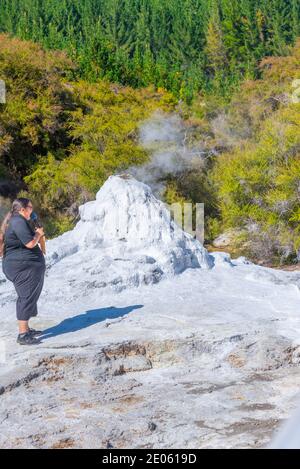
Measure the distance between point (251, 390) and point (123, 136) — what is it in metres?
17.4

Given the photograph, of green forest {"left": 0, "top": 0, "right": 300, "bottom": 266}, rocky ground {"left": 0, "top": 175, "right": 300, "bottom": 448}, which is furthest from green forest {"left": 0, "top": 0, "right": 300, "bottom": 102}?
rocky ground {"left": 0, "top": 175, "right": 300, "bottom": 448}

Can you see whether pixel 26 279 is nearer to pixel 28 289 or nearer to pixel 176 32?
pixel 28 289

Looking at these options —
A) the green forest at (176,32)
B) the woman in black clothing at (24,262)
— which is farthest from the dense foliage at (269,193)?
the green forest at (176,32)

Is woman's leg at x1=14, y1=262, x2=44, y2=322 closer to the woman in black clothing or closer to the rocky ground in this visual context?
the woman in black clothing

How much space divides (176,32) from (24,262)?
47.1 metres

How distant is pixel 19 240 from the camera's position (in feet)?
21.0

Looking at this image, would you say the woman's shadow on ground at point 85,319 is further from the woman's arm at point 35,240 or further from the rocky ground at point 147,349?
the woman's arm at point 35,240

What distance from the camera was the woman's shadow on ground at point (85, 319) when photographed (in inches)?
268

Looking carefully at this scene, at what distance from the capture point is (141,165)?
21.3 meters

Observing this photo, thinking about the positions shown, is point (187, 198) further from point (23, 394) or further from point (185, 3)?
point (185, 3)

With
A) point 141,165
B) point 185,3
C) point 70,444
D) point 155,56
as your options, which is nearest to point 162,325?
point 70,444

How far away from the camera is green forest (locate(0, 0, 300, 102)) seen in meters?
41.6

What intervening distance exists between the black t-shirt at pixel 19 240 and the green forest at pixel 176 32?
2899cm

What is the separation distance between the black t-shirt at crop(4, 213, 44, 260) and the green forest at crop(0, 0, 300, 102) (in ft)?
95.1
